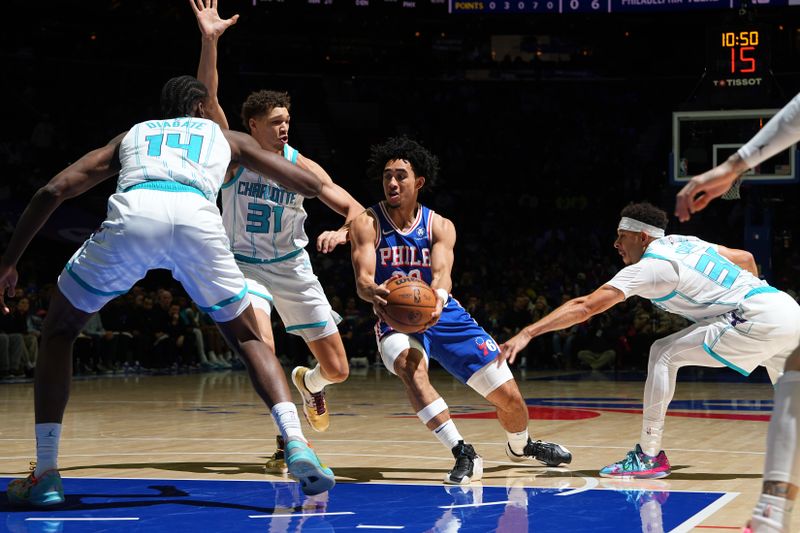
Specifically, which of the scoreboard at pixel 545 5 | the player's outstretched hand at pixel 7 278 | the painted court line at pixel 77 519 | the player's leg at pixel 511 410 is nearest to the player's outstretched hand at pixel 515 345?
the player's leg at pixel 511 410

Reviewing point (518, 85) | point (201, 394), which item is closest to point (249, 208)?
point (201, 394)

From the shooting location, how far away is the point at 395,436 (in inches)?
314

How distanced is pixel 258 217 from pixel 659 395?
8.45ft

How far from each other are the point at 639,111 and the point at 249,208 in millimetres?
20722

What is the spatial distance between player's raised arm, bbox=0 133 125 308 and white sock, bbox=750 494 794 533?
10.5 feet

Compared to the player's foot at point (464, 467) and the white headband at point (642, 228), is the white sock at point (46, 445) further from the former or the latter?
the white headband at point (642, 228)

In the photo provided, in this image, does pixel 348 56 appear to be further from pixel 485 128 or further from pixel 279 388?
pixel 279 388

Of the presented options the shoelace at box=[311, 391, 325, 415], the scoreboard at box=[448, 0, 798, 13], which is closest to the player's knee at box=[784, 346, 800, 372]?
the shoelace at box=[311, 391, 325, 415]

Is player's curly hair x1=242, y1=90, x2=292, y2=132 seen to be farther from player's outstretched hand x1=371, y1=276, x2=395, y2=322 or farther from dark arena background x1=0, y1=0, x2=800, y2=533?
player's outstretched hand x1=371, y1=276, x2=395, y2=322

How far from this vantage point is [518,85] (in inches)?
1032

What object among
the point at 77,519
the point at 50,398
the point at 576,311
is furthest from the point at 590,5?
the point at 77,519

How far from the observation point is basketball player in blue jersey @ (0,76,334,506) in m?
4.72

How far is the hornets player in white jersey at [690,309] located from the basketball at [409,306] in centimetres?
80

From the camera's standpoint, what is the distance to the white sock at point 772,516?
3068 millimetres
